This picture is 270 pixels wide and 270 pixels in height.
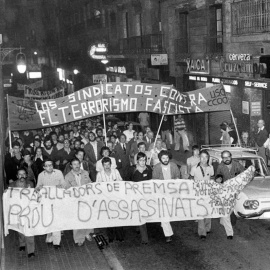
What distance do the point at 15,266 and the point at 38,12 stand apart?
219ft

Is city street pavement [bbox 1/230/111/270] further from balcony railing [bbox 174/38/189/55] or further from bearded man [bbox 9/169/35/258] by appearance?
balcony railing [bbox 174/38/189/55]

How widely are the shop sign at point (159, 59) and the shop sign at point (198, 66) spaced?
2.29 meters

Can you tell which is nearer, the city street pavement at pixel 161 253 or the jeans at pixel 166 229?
the city street pavement at pixel 161 253

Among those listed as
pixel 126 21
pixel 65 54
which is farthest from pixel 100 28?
pixel 65 54

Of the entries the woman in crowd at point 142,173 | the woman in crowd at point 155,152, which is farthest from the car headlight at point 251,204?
the woman in crowd at point 155,152

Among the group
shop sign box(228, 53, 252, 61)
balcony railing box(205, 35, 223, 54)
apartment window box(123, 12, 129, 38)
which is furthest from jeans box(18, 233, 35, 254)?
apartment window box(123, 12, 129, 38)

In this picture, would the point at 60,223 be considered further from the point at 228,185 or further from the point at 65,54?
the point at 65,54

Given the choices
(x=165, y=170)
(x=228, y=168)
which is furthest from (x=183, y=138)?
(x=165, y=170)

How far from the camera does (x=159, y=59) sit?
28500 millimetres

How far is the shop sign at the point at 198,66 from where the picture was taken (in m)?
24.1

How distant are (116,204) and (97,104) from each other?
343cm

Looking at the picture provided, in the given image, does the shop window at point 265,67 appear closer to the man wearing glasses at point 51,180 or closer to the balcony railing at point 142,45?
the man wearing glasses at point 51,180

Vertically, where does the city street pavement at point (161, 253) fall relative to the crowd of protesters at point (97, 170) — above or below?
below

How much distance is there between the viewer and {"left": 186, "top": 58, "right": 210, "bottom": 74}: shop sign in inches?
949
